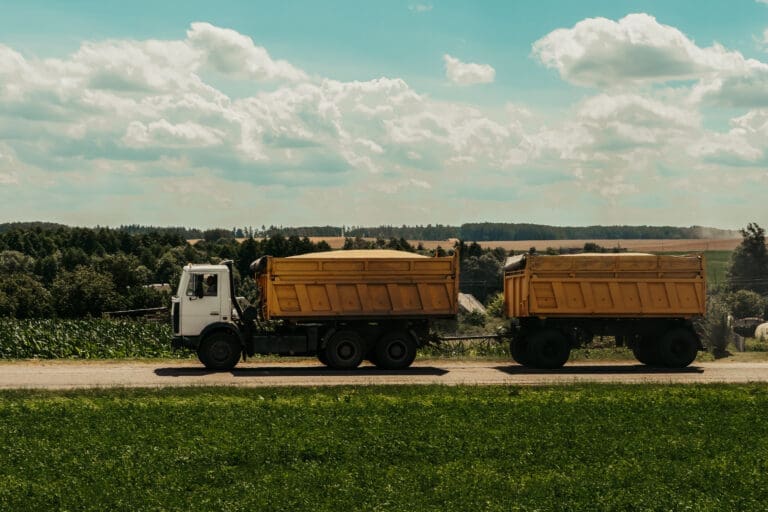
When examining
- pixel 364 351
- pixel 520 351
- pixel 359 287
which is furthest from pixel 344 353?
pixel 520 351

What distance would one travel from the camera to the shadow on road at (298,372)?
2553 cm

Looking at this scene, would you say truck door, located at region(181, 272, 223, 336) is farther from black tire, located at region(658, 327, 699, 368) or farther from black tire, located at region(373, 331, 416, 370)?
black tire, located at region(658, 327, 699, 368)

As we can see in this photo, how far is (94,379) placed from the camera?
79.9 ft

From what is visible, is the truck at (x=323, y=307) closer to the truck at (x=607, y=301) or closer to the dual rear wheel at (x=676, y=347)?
the truck at (x=607, y=301)

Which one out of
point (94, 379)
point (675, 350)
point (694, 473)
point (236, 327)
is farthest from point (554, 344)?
point (694, 473)

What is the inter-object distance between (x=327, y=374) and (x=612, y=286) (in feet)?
28.1

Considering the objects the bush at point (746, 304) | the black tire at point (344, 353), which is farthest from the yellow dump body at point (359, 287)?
the bush at point (746, 304)

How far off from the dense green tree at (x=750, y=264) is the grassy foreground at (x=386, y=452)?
338 feet

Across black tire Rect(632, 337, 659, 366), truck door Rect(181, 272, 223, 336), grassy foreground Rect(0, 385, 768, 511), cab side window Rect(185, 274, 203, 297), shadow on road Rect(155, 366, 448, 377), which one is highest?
cab side window Rect(185, 274, 203, 297)

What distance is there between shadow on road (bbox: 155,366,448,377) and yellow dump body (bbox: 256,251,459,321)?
5.05ft

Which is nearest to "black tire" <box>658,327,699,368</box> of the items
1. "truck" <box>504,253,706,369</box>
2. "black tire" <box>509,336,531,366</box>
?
"truck" <box>504,253,706,369</box>

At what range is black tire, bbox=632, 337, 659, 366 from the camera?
91.1ft

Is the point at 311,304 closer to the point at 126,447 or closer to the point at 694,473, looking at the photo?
the point at 126,447

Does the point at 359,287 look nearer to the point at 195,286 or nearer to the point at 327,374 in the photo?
the point at 327,374
